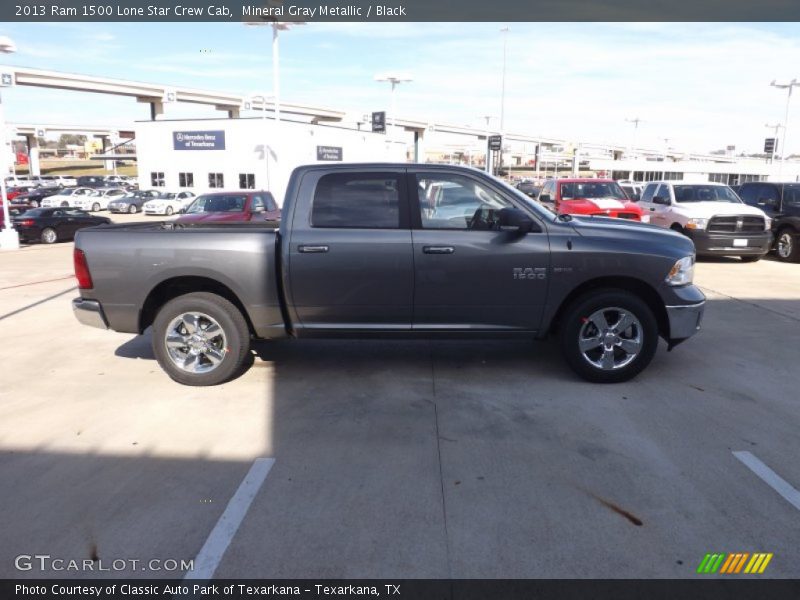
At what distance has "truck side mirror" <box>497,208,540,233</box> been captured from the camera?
509 cm

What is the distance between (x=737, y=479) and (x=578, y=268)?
6.96 ft

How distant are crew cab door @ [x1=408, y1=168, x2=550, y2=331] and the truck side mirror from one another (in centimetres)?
11

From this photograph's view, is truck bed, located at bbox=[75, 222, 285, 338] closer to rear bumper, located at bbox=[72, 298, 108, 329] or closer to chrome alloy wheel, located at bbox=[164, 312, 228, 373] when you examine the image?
rear bumper, located at bbox=[72, 298, 108, 329]

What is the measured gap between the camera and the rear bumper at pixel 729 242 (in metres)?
13.1

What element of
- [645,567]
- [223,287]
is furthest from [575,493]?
[223,287]

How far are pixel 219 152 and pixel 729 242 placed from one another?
39428 millimetres

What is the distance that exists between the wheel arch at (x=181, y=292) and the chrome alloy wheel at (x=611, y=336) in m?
3.03

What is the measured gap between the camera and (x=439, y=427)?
4.58 meters

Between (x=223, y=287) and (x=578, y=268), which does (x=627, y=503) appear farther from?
(x=223, y=287)

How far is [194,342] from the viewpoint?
217 inches

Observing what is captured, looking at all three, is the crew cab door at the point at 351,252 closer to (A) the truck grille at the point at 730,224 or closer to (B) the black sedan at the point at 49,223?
(A) the truck grille at the point at 730,224

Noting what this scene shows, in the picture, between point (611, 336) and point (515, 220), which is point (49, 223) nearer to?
point (515, 220)

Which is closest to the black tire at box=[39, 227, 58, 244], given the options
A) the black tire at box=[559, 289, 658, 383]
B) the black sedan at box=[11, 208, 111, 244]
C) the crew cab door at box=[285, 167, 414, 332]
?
the black sedan at box=[11, 208, 111, 244]
